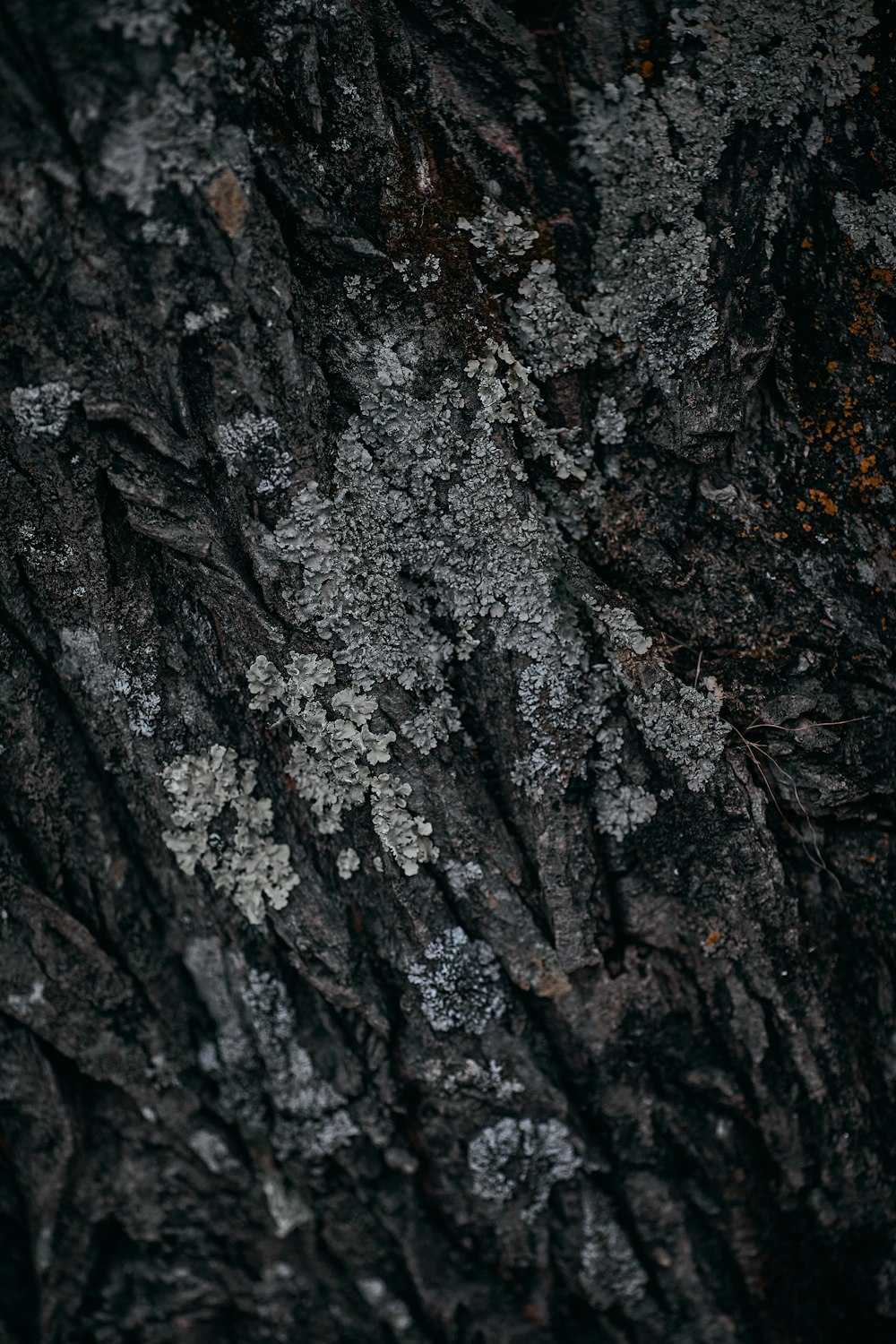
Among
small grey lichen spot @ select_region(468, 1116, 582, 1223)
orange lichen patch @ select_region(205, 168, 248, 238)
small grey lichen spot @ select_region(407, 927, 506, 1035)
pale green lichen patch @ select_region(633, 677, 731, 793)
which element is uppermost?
orange lichen patch @ select_region(205, 168, 248, 238)

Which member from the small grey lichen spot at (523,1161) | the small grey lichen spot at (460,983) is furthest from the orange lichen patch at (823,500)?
the small grey lichen spot at (523,1161)

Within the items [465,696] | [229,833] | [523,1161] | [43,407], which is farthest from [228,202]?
[523,1161]

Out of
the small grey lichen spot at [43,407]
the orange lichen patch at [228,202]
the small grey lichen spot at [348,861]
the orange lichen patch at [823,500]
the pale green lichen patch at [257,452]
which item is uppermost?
the orange lichen patch at [228,202]

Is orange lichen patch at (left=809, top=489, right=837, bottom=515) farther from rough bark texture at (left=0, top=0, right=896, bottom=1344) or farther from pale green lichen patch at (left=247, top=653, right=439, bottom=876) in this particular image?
pale green lichen patch at (left=247, top=653, right=439, bottom=876)

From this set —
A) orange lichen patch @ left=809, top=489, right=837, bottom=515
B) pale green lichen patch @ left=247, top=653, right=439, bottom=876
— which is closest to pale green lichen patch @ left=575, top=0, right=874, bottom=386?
orange lichen patch @ left=809, top=489, right=837, bottom=515

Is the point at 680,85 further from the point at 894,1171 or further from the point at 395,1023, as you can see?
the point at 894,1171

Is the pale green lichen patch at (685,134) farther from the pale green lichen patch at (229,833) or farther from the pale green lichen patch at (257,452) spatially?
the pale green lichen patch at (229,833)
